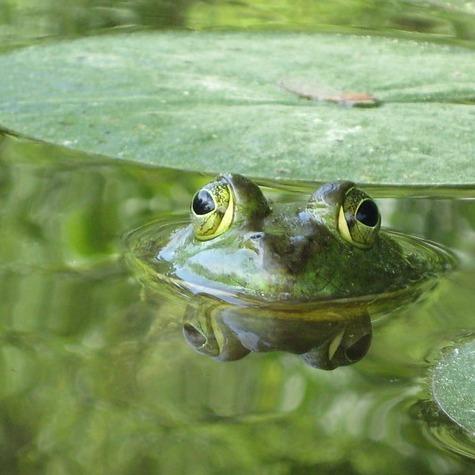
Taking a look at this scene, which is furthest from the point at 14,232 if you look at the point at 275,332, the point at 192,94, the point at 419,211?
the point at 192,94

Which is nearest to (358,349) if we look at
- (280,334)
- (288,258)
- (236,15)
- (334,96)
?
(280,334)

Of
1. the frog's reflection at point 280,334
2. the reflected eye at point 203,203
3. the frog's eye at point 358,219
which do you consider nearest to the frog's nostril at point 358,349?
the frog's reflection at point 280,334

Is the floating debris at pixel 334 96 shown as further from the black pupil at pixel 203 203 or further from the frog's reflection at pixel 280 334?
the frog's reflection at pixel 280 334

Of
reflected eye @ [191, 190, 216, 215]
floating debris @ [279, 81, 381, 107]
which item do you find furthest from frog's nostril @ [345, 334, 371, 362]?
floating debris @ [279, 81, 381, 107]

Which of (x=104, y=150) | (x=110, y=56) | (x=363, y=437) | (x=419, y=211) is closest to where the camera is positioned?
(x=363, y=437)

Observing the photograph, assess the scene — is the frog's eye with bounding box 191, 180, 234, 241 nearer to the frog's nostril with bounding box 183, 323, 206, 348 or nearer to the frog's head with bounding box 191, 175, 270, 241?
the frog's head with bounding box 191, 175, 270, 241

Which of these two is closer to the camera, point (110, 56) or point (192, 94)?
point (192, 94)

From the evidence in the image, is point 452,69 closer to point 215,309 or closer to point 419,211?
point 419,211

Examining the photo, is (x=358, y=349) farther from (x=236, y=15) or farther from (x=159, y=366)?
(x=236, y=15)
